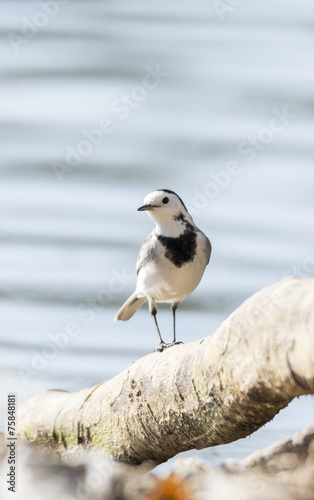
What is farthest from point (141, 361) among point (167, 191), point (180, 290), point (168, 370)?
point (167, 191)

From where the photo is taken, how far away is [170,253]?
4.58 meters

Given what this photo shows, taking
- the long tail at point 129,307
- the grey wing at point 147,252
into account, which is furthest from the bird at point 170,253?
the long tail at point 129,307

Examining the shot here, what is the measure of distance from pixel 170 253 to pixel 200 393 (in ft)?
5.87

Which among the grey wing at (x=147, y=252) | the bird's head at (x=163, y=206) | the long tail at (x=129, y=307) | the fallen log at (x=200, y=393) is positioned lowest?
the fallen log at (x=200, y=393)

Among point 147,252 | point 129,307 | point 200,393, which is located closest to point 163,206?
point 147,252

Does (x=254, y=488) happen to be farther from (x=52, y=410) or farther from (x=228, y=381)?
(x=52, y=410)

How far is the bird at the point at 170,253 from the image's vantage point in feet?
15.0

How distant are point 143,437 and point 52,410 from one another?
2.63 ft

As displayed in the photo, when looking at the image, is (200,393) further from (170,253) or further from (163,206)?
(163,206)

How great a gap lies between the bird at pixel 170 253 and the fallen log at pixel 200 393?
890 millimetres

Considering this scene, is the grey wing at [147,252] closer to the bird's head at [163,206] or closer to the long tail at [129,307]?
the bird's head at [163,206]

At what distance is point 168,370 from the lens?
316 centimetres

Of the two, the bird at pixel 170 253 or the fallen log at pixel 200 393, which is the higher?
the bird at pixel 170 253

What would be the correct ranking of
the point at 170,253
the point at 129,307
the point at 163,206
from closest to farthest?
1. the point at 170,253
2. the point at 163,206
3. the point at 129,307
